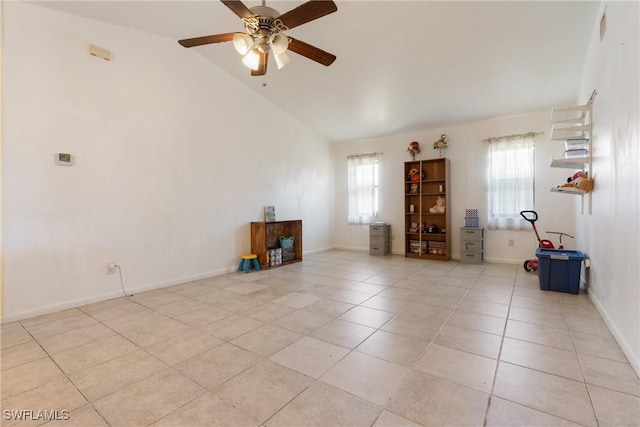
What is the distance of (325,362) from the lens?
1.97 metres

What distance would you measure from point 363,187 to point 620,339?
5.26m

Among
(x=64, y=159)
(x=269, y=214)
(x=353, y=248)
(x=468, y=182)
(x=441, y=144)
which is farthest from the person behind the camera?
(x=353, y=248)

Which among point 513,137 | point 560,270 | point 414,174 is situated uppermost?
point 513,137

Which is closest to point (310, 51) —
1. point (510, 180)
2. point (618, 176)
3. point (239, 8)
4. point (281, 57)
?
point (281, 57)

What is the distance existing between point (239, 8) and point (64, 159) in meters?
2.58

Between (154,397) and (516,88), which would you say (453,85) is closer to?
(516,88)

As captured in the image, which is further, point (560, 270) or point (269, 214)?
point (269, 214)

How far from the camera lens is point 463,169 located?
5.64 m

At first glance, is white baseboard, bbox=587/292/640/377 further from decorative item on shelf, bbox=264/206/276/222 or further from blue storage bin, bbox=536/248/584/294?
decorative item on shelf, bbox=264/206/276/222

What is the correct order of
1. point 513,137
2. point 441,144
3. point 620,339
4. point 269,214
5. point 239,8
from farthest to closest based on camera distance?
point 441,144
point 269,214
point 513,137
point 239,8
point 620,339

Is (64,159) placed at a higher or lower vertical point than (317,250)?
higher

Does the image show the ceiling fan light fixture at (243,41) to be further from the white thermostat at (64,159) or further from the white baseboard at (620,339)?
the white baseboard at (620,339)

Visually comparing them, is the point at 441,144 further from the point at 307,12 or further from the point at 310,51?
the point at 307,12

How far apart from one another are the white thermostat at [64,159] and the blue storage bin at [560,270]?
18.9ft
